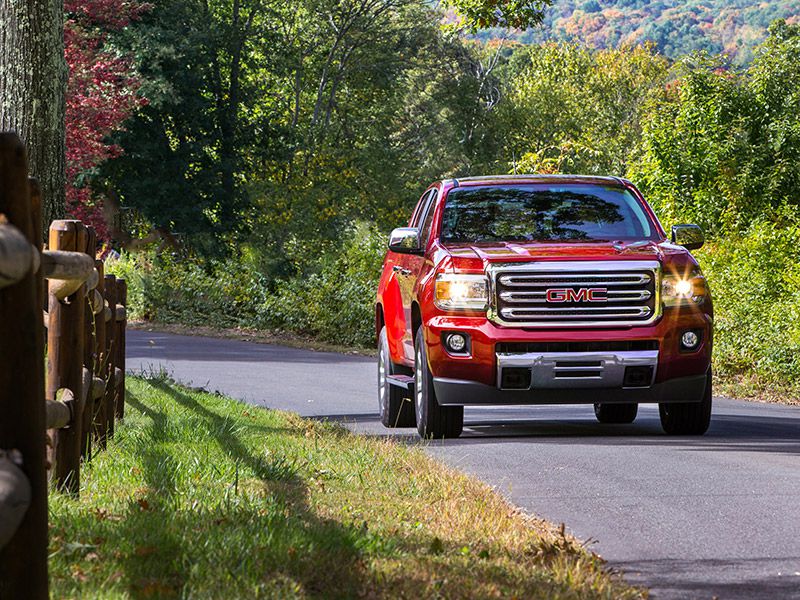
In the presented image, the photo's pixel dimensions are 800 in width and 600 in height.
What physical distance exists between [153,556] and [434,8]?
165 ft

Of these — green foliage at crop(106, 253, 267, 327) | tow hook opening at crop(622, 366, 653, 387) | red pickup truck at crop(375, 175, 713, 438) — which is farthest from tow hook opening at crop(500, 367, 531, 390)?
green foliage at crop(106, 253, 267, 327)

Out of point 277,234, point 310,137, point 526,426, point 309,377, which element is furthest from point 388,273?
point 310,137

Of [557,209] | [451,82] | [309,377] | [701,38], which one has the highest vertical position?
[701,38]

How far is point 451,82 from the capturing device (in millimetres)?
60219

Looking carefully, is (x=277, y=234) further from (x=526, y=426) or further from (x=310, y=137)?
(x=526, y=426)

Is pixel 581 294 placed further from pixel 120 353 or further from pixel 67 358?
pixel 67 358

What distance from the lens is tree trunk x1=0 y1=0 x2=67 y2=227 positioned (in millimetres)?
11625

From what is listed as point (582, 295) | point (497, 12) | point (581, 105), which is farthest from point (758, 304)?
point (581, 105)

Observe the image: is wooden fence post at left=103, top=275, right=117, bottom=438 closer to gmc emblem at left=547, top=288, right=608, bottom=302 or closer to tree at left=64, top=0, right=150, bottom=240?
gmc emblem at left=547, top=288, right=608, bottom=302

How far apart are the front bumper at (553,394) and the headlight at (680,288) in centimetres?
59

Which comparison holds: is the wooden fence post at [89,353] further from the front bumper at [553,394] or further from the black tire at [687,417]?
the black tire at [687,417]

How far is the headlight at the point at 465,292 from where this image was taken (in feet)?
37.1

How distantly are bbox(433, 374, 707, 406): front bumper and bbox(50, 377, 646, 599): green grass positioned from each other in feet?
5.29

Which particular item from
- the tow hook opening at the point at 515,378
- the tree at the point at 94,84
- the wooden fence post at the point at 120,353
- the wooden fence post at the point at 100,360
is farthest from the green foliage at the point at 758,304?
the tree at the point at 94,84
